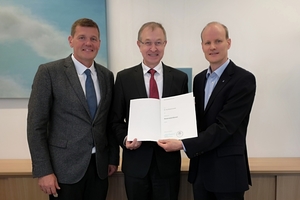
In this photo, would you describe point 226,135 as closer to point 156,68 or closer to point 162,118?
point 162,118

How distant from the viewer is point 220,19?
2160 millimetres

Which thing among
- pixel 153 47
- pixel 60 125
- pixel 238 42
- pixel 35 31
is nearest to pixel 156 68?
pixel 153 47

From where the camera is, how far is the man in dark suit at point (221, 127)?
4.40 feet

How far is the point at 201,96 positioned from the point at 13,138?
75.8 inches

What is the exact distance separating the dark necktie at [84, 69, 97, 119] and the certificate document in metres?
0.25

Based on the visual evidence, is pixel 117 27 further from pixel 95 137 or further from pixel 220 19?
pixel 95 137

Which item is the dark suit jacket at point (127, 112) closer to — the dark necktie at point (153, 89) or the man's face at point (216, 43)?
the dark necktie at point (153, 89)

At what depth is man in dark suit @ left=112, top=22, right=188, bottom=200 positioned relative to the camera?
4.90 feet

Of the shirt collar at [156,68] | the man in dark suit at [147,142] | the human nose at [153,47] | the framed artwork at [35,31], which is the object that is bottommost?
the man in dark suit at [147,142]

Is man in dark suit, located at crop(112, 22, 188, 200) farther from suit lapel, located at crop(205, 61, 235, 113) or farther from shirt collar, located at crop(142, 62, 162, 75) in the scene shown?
suit lapel, located at crop(205, 61, 235, 113)

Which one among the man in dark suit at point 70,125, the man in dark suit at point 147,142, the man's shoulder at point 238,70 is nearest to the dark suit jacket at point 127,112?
the man in dark suit at point 147,142

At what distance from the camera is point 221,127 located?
133cm

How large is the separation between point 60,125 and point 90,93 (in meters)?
0.27

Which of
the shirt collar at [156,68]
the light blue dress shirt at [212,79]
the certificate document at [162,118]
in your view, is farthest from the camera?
the shirt collar at [156,68]
